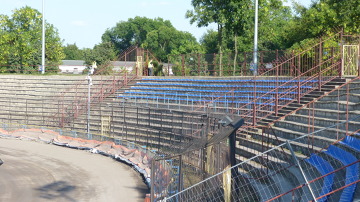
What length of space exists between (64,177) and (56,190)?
2.31 metres

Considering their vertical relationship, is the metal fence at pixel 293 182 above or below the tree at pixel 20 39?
below

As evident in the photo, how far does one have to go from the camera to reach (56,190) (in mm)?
17969

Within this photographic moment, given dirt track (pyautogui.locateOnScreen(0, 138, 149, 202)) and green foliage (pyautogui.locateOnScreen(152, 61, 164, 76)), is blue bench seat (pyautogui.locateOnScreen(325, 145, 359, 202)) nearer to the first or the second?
dirt track (pyautogui.locateOnScreen(0, 138, 149, 202))

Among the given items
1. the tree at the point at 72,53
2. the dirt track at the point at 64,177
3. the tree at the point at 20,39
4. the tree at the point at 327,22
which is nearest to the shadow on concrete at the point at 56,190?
the dirt track at the point at 64,177

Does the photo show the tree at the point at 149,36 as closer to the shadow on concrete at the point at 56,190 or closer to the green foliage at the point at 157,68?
the green foliage at the point at 157,68

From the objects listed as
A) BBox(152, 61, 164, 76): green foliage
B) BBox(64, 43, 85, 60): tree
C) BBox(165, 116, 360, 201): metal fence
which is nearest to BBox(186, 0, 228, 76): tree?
BBox(152, 61, 164, 76): green foliage

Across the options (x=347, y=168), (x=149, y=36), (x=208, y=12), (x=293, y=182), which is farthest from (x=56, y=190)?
(x=149, y=36)

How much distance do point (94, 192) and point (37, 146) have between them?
11814 mm

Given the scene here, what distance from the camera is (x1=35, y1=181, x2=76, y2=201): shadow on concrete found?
17011 mm

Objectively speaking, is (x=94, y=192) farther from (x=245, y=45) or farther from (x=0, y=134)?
(x=245, y=45)

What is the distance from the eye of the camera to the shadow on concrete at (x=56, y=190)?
17011mm

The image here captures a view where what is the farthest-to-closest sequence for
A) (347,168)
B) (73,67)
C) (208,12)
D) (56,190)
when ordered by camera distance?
1. (73,67)
2. (208,12)
3. (56,190)
4. (347,168)

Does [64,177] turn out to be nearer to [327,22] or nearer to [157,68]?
[157,68]

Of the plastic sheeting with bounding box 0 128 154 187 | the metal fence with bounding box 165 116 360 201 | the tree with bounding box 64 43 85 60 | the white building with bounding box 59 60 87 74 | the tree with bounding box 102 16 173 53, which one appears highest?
the tree with bounding box 102 16 173 53
